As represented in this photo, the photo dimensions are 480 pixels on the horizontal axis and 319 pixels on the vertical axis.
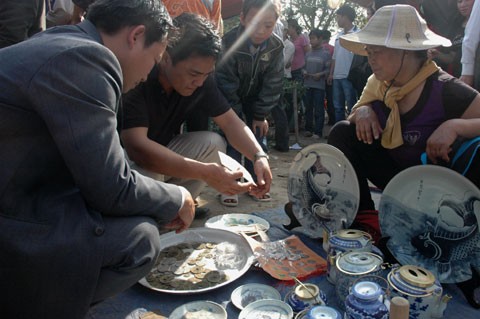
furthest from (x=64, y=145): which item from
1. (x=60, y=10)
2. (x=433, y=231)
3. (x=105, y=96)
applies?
(x=60, y=10)

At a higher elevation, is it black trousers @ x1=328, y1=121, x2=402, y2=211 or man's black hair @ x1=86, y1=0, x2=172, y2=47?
man's black hair @ x1=86, y1=0, x2=172, y2=47

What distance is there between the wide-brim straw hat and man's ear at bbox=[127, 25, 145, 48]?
1234 millimetres

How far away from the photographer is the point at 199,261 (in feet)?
7.30

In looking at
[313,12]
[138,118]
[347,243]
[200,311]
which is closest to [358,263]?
[347,243]

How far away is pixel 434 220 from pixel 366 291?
2.46 feet

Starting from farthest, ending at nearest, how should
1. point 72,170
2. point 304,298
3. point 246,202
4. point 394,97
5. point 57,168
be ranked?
1. point 246,202
2. point 394,97
3. point 304,298
4. point 57,168
5. point 72,170

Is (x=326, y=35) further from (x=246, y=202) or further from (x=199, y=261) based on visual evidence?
(x=199, y=261)

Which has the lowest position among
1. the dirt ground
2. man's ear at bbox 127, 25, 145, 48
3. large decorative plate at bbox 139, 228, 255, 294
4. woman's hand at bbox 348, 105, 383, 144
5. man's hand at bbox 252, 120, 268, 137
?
the dirt ground

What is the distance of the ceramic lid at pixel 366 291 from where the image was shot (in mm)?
1474

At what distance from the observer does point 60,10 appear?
369 centimetres

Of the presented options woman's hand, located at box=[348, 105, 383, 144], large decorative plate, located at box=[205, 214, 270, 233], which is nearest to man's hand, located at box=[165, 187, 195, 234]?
large decorative plate, located at box=[205, 214, 270, 233]

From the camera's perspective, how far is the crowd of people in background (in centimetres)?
133

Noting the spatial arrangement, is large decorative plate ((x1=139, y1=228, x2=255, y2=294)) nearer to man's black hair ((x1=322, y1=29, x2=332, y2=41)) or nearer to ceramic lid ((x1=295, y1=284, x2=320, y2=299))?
ceramic lid ((x1=295, y1=284, x2=320, y2=299))

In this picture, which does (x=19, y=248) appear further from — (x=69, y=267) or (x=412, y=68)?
(x=412, y=68)
